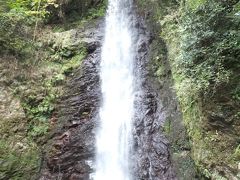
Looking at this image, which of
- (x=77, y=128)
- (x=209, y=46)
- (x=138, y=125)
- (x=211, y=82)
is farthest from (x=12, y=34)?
(x=211, y=82)

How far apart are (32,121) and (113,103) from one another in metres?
2.25

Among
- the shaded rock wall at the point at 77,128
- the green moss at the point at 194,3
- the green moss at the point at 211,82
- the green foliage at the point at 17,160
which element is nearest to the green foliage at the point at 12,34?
the shaded rock wall at the point at 77,128

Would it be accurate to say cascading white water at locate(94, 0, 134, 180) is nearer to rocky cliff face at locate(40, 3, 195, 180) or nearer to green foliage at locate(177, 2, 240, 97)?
rocky cliff face at locate(40, 3, 195, 180)

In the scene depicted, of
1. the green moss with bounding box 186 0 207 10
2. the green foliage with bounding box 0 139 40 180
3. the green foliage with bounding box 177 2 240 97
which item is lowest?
the green foliage with bounding box 0 139 40 180

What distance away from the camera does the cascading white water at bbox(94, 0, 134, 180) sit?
25.9 ft

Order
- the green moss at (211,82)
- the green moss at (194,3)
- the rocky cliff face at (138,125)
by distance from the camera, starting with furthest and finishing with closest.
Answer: the rocky cliff face at (138,125) < the green moss at (194,3) < the green moss at (211,82)

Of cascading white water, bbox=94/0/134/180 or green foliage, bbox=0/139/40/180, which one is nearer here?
green foliage, bbox=0/139/40/180

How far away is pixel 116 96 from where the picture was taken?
30.5 feet

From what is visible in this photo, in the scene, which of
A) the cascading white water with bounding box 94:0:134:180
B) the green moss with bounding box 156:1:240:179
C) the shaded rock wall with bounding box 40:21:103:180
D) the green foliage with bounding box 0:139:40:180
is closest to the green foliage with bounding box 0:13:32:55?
the shaded rock wall with bounding box 40:21:103:180

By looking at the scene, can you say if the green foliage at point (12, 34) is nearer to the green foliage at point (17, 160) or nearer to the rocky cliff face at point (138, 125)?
the rocky cliff face at point (138, 125)

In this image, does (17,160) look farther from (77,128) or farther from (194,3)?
(194,3)

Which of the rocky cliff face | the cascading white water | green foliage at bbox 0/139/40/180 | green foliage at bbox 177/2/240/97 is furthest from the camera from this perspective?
the cascading white water

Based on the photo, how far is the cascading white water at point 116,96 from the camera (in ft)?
25.9

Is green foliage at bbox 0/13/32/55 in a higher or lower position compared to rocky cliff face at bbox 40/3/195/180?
higher
